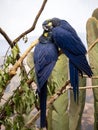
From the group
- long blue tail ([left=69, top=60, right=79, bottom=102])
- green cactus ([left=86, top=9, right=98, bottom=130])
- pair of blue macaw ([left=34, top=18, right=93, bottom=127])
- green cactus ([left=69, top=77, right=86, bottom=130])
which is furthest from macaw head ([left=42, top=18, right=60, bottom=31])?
green cactus ([left=69, top=77, right=86, bottom=130])

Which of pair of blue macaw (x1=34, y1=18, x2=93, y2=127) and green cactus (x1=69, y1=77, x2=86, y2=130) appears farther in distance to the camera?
green cactus (x1=69, y1=77, x2=86, y2=130)

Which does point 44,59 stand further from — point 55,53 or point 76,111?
point 76,111

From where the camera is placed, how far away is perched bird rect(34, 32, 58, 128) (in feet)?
2.98

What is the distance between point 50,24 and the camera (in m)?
0.97

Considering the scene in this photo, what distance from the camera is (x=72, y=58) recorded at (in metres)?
0.95

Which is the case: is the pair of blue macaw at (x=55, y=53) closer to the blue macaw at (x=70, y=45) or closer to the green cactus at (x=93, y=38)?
the blue macaw at (x=70, y=45)

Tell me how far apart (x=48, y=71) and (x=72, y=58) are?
80 millimetres

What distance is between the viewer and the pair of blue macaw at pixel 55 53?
0.91 metres

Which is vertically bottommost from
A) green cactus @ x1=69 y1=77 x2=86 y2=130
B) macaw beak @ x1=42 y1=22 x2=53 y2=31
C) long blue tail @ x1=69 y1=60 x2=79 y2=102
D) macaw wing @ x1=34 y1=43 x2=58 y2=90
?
green cactus @ x1=69 y1=77 x2=86 y2=130

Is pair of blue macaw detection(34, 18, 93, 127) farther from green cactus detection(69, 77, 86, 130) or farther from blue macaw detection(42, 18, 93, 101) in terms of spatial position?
green cactus detection(69, 77, 86, 130)

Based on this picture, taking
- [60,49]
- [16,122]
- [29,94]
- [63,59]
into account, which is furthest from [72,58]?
[63,59]

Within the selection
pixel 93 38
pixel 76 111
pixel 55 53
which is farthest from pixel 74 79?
pixel 76 111

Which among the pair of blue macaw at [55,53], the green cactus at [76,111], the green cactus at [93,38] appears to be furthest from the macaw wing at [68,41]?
the green cactus at [76,111]

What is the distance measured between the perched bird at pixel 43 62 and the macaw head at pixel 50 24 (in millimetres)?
17
